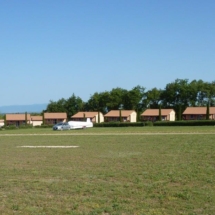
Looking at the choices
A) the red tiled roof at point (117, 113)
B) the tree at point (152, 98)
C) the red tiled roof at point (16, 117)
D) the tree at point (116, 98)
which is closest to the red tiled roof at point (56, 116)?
the red tiled roof at point (16, 117)

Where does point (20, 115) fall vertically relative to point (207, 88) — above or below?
below

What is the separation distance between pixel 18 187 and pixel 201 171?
5518 millimetres

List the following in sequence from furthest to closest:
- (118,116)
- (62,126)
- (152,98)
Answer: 1. (152,98)
2. (118,116)
3. (62,126)

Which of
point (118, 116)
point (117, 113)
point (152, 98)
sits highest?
point (152, 98)

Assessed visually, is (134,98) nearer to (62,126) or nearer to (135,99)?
(135,99)

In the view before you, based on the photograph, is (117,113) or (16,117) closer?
(117,113)

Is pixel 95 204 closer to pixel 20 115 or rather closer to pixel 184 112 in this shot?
pixel 184 112

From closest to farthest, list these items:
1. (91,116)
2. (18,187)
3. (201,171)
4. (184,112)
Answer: (18,187)
(201,171)
(184,112)
(91,116)

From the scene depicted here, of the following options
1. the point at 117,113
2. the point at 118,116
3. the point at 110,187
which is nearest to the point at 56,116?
the point at 117,113

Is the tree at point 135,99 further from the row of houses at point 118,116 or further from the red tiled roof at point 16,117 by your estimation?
the red tiled roof at point 16,117

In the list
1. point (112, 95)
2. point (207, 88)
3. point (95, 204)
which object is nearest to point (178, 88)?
point (207, 88)

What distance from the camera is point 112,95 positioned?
117 meters

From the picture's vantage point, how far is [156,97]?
116m

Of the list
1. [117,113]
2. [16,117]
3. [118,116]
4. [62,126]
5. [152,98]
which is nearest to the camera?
[62,126]
